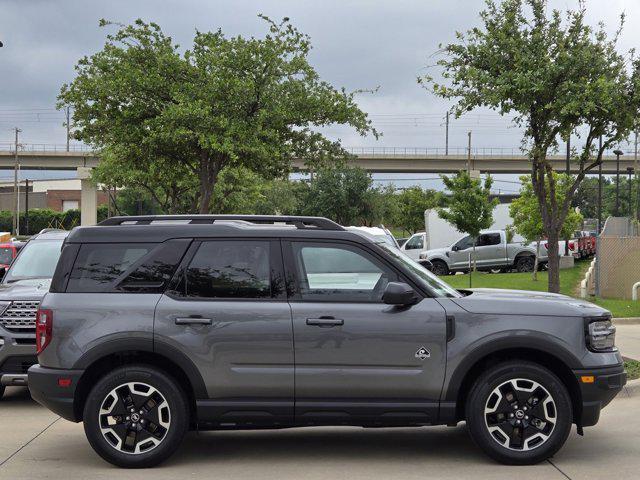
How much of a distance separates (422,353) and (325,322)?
75 centimetres

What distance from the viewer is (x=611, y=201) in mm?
112375

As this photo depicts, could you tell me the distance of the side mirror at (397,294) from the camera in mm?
6824

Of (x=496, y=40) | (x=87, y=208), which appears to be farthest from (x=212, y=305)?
(x=87, y=208)

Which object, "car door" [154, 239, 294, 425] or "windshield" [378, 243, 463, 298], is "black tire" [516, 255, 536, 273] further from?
"car door" [154, 239, 294, 425]

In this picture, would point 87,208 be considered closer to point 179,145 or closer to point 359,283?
point 179,145

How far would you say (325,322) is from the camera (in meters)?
6.93

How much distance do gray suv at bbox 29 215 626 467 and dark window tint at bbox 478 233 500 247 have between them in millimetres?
34367

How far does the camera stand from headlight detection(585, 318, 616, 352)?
7.06 metres

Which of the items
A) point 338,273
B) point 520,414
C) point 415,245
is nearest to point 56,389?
point 338,273

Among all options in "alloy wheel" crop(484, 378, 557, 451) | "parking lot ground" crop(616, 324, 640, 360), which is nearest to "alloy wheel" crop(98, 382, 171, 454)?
"alloy wheel" crop(484, 378, 557, 451)

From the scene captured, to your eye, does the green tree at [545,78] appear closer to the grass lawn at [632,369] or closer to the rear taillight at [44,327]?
the grass lawn at [632,369]

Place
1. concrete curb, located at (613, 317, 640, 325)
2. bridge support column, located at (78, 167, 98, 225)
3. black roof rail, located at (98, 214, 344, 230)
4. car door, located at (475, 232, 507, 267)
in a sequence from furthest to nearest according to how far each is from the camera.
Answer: bridge support column, located at (78, 167, 98, 225), car door, located at (475, 232, 507, 267), concrete curb, located at (613, 317, 640, 325), black roof rail, located at (98, 214, 344, 230)

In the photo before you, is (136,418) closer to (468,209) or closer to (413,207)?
(468,209)

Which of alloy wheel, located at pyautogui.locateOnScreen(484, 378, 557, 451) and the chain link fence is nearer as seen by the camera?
alloy wheel, located at pyautogui.locateOnScreen(484, 378, 557, 451)
